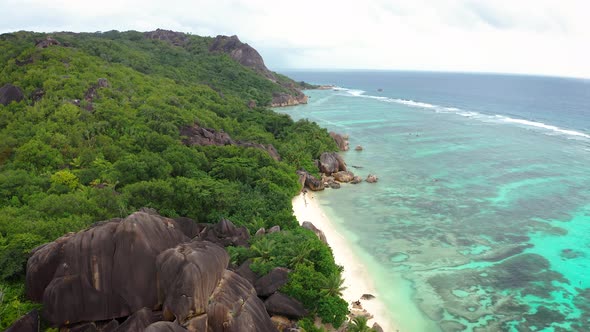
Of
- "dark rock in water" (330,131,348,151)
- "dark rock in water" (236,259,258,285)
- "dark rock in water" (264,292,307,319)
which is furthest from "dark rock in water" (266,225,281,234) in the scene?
"dark rock in water" (330,131,348,151)

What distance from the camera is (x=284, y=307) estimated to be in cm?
2081

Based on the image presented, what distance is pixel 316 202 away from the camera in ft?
134

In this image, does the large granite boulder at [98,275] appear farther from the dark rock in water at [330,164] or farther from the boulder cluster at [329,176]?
the dark rock in water at [330,164]

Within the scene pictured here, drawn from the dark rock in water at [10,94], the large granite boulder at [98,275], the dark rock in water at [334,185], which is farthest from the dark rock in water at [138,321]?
the dark rock in water at [10,94]

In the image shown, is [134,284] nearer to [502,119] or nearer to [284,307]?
[284,307]

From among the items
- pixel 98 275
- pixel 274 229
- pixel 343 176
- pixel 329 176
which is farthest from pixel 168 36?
pixel 98 275

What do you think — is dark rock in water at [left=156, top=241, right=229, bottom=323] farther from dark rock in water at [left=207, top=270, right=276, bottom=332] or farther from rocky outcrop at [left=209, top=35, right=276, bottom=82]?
rocky outcrop at [left=209, top=35, right=276, bottom=82]

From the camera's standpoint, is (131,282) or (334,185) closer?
(131,282)

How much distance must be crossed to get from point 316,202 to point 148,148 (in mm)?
18520

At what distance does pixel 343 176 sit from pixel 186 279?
33927 millimetres

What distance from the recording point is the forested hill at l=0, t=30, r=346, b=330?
22438 millimetres

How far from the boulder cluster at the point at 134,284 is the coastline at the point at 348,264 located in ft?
25.8

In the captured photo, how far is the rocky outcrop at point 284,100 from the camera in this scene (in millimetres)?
116287

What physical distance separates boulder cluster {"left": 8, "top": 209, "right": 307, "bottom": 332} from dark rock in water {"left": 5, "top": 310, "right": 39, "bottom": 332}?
0.04 meters
